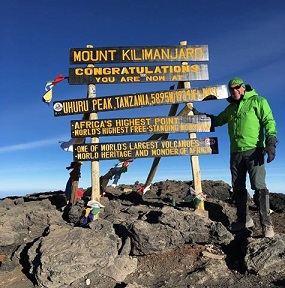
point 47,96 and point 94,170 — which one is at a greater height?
point 47,96

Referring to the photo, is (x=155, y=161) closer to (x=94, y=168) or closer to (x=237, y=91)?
(x=94, y=168)

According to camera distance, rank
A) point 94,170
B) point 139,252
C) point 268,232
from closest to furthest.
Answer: point 268,232 → point 139,252 → point 94,170

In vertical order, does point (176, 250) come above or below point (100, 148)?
below

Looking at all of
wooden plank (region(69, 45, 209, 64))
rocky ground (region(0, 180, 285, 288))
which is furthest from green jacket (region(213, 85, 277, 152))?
wooden plank (region(69, 45, 209, 64))

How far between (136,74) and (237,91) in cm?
313

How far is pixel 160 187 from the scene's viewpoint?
13484 millimetres

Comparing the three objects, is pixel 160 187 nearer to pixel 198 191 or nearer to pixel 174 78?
pixel 198 191

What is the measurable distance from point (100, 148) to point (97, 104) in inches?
46.7

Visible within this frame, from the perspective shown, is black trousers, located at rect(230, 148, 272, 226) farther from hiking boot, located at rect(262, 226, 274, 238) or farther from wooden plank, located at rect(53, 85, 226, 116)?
wooden plank, located at rect(53, 85, 226, 116)

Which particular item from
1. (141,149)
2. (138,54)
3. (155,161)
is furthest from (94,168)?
(138,54)

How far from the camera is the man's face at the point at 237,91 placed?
296 inches

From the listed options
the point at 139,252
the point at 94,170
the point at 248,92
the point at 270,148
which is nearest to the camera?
the point at 270,148

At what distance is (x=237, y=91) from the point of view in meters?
7.54

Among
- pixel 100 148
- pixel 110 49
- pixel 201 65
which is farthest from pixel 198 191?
pixel 110 49
